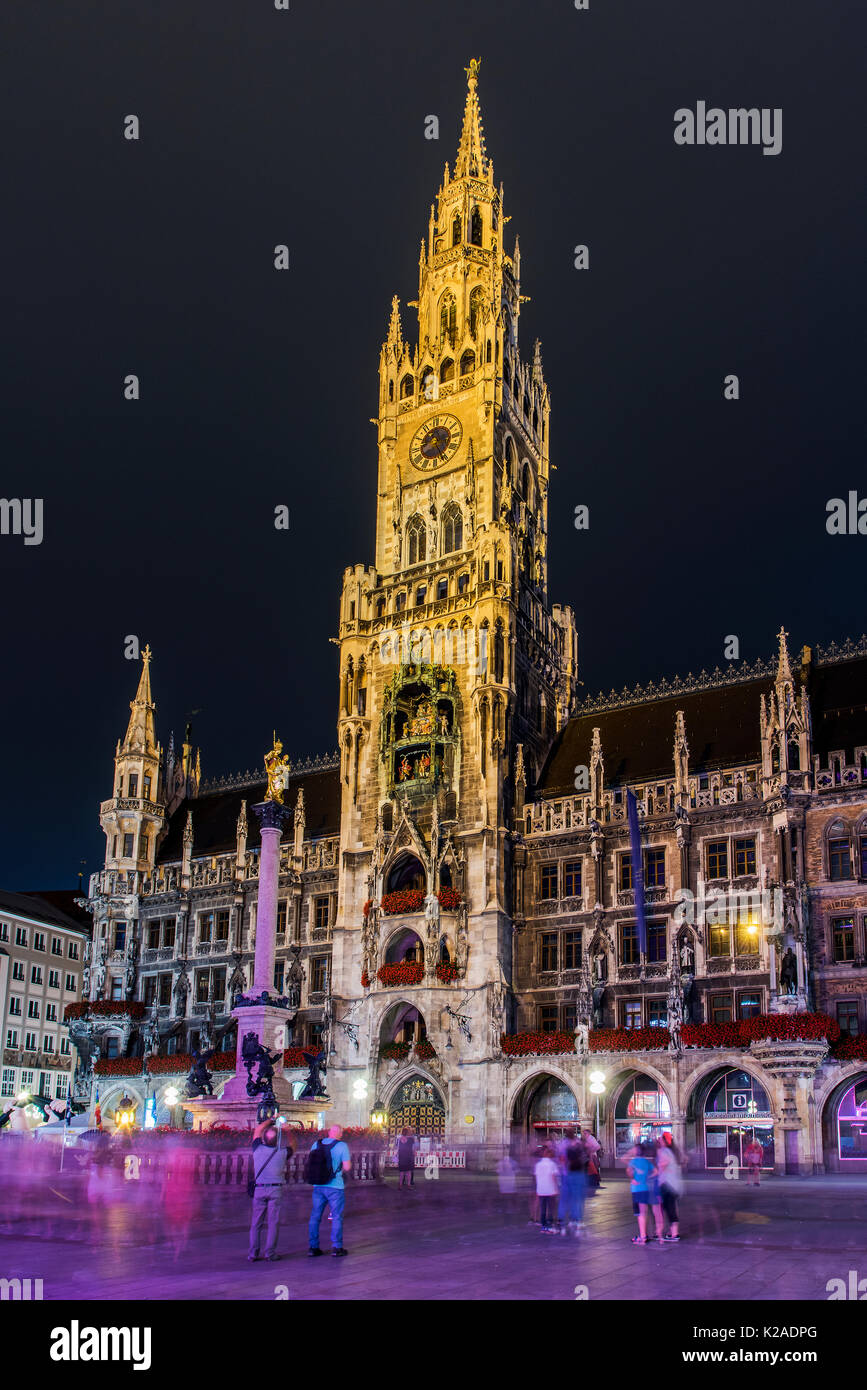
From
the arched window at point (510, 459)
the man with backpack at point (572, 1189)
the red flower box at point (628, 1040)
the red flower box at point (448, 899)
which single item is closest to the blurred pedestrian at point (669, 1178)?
the man with backpack at point (572, 1189)

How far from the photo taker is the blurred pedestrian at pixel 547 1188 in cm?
2053

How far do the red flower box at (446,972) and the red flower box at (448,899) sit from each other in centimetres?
250

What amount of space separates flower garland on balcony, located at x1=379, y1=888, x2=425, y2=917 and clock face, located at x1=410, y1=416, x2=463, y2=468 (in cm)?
2380

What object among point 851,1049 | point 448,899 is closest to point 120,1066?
point 448,899

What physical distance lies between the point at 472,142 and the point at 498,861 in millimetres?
46542

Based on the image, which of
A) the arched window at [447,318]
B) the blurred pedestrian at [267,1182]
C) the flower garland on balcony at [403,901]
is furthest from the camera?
the arched window at [447,318]

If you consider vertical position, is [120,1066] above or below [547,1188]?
below

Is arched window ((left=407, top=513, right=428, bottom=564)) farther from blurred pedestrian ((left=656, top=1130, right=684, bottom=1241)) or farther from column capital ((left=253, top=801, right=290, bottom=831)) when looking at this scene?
blurred pedestrian ((left=656, top=1130, right=684, bottom=1241))

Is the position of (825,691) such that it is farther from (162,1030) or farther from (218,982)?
(162,1030)

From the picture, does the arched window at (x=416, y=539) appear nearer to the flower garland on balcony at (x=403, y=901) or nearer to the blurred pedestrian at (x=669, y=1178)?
the flower garland on balcony at (x=403, y=901)

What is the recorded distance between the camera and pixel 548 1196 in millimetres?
A: 20688

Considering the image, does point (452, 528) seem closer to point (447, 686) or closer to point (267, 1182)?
point (447, 686)

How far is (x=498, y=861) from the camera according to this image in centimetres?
5469

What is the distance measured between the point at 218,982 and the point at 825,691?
1362 inches
